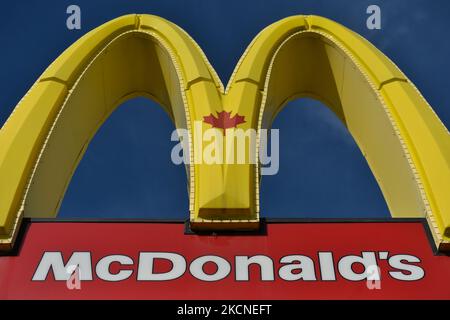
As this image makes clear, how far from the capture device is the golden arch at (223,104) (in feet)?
25.0

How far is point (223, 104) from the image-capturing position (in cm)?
892

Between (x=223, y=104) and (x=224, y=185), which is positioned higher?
(x=223, y=104)

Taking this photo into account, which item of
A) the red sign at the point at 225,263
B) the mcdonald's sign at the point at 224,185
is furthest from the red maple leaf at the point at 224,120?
the red sign at the point at 225,263

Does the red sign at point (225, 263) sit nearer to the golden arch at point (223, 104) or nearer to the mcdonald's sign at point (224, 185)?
the mcdonald's sign at point (224, 185)

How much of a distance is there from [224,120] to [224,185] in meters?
1.26

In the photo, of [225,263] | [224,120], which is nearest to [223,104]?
[224,120]

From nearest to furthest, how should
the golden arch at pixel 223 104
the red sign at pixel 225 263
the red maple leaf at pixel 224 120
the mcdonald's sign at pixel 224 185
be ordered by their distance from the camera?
the red sign at pixel 225 263 < the mcdonald's sign at pixel 224 185 < the golden arch at pixel 223 104 < the red maple leaf at pixel 224 120

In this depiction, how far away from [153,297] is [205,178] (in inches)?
68.8

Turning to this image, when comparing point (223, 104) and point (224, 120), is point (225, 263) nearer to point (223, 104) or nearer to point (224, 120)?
point (224, 120)

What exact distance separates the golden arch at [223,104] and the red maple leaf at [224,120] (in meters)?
0.12

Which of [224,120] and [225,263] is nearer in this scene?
[225,263]

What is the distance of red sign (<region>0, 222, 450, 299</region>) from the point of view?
21.5ft

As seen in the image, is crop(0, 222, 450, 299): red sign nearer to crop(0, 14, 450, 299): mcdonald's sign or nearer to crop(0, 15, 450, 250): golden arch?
crop(0, 14, 450, 299): mcdonald's sign

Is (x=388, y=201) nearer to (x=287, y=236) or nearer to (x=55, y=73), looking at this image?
(x=287, y=236)
